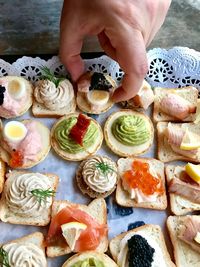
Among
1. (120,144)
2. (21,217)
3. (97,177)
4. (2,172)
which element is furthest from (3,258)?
(120,144)

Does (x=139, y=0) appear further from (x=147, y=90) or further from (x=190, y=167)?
(x=190, y=167)

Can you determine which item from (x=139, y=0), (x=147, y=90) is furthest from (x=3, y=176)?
(x=139, y=0)

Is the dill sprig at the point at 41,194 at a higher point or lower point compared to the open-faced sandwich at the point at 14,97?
lower

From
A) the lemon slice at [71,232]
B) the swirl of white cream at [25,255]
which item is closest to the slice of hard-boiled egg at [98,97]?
the lemon slice at [71,232]

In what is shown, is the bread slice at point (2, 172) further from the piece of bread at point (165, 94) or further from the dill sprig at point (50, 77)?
the piece of bread at point (165, 94)

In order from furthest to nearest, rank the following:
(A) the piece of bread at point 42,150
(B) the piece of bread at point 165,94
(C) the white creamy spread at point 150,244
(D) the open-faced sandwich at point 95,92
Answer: (B) the piece of bread at point 165,94 → (D) the open-faced sandwich at point 95,92 → (A) the piece of bread at point 42,150 → (C) the white creamy spread at point 150,244

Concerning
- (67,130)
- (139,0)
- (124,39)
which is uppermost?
(139,0)
